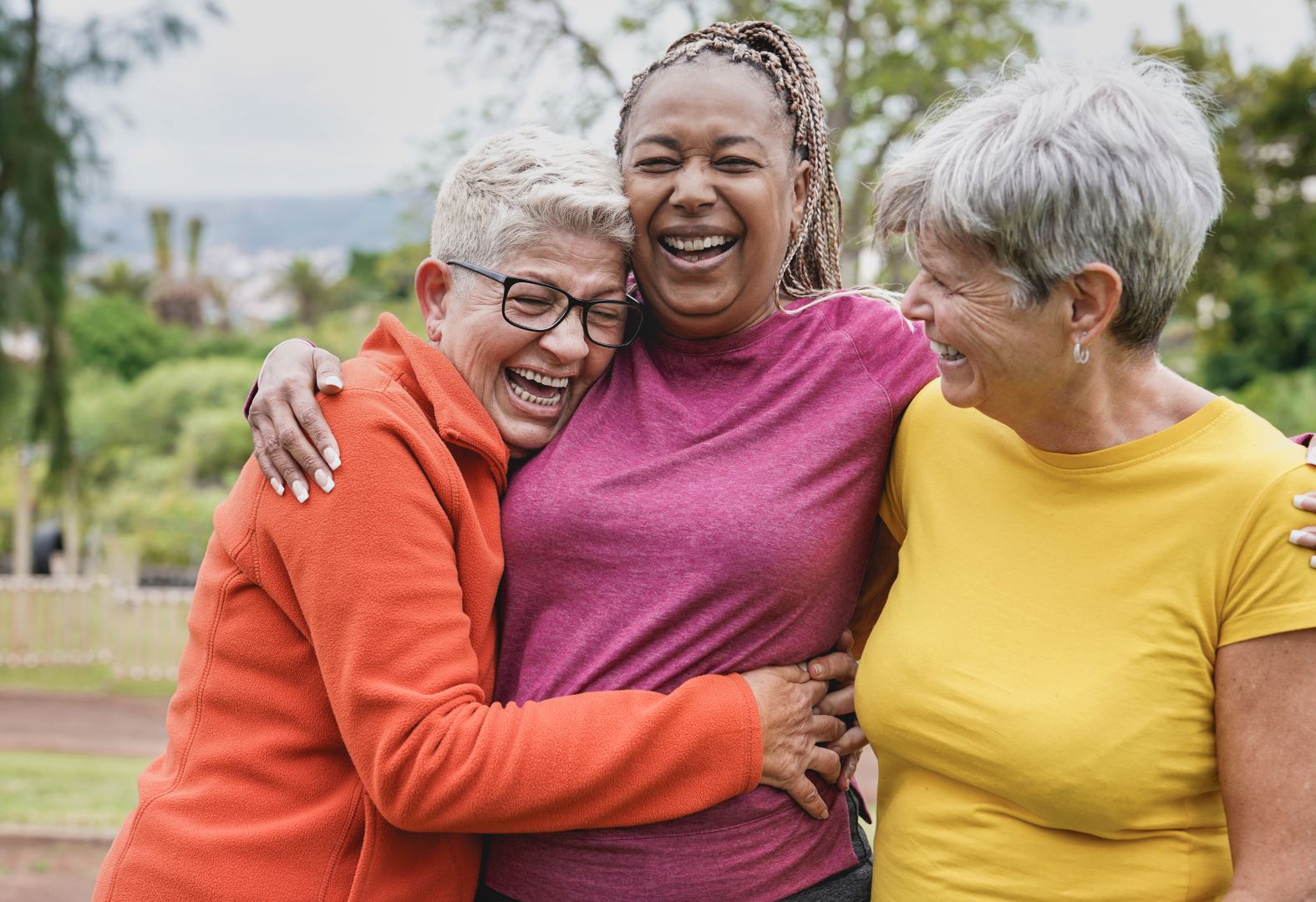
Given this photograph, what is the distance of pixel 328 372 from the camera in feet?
6.52

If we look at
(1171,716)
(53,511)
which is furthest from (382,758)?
(53,511)

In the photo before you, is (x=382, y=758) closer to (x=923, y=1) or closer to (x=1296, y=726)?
(x=1296, y=726)

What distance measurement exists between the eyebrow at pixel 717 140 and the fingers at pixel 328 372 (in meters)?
0.70

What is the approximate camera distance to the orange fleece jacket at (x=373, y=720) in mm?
1814

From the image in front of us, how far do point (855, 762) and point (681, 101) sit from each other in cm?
131

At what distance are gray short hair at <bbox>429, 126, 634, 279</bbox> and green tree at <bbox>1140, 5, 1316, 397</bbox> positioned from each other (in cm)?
1227

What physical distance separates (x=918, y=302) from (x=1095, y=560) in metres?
0.48

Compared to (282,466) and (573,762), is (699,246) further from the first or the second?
(573,762)

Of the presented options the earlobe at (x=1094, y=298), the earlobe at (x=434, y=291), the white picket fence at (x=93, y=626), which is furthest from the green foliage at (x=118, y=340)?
the earlobe at (x=1094, y=298)

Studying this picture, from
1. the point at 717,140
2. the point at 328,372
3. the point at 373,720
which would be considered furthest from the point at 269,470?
the point at 717,140

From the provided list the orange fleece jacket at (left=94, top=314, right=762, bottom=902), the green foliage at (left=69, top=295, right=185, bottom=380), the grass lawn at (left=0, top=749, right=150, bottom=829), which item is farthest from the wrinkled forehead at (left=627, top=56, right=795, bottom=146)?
the green foliage at (left=69, top=295, right=185, bottom=380)

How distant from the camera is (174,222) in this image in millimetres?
48719

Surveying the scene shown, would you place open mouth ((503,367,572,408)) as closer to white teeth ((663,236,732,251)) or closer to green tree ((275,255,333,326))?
white teeth ((663,236,732,251))

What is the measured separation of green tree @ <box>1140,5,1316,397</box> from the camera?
45.2 ft
